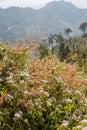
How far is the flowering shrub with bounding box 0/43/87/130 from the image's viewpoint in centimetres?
545

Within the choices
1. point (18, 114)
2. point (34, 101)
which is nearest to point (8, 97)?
point (18, 114)

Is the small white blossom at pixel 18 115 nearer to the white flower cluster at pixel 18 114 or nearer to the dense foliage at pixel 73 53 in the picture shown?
the white flower cluster at pixel 18 114

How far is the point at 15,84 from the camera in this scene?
18.6ft

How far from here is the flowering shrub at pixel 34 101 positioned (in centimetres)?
545

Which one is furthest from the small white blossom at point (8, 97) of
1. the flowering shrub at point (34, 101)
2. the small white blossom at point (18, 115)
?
the small white blossom at point (18, 115)

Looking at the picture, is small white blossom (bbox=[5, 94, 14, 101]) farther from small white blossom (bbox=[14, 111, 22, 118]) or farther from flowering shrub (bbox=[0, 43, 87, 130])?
small white blossom (bbox=[14, 111, 22, 118])

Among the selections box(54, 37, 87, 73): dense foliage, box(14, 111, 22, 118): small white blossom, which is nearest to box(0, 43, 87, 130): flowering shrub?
box(14, 111, 22, 118): small white blossom

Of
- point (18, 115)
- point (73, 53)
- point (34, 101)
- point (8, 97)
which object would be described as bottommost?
point (73, 53)

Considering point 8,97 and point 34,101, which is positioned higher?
point 8,97

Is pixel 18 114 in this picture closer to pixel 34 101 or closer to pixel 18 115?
pixel 18 115

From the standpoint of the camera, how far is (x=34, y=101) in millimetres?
5754

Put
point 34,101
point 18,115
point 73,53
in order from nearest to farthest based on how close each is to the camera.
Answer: point 18,115 < point 34,101 < point 73,53

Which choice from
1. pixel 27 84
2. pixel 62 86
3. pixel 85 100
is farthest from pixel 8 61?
pixel 85 100

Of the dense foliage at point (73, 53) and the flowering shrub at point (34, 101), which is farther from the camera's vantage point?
the dense foliage at point (73, 53)
